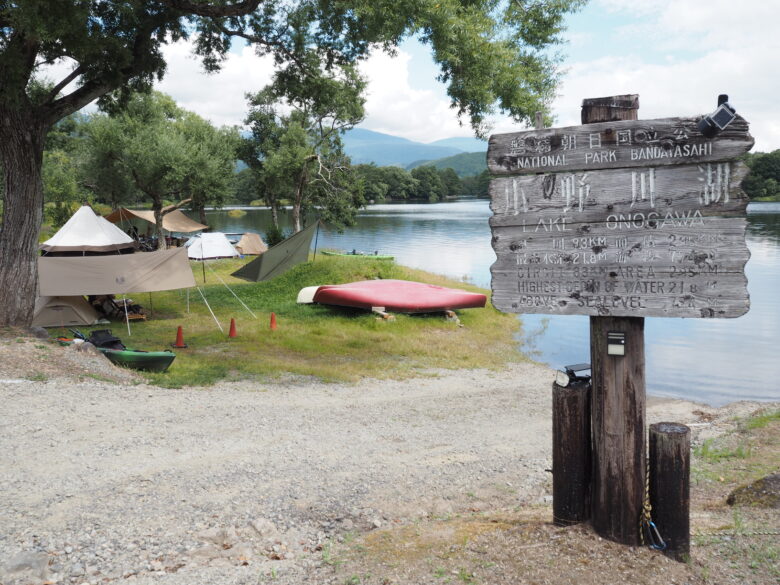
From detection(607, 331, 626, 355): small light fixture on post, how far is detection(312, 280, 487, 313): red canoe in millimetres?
15198

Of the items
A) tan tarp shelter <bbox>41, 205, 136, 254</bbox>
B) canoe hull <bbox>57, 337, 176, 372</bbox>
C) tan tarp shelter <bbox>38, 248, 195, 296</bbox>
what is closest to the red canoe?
tan tarp shelter <bbox>38, 248, 195, 296</bbox>

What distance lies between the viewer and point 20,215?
50.1 ft

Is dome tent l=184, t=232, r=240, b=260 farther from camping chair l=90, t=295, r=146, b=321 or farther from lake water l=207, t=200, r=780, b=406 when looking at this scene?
lake water l=207, t=200, r=780, b=406

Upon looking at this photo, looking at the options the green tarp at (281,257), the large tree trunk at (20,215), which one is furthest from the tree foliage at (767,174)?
the large tree trunk at (20,215)

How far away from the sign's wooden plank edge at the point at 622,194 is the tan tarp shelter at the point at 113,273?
14.0m

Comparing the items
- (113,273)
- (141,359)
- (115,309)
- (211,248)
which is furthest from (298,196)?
(141,359)

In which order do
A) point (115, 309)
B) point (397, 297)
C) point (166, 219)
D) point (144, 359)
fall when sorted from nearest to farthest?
point (144, 359) < point (115, 309) < point (397, 297) < point (166, 219)

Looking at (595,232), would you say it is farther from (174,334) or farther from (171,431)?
(174,334)

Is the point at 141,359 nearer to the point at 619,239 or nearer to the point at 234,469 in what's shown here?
the point at 234,469

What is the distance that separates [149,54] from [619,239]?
16.9 meters

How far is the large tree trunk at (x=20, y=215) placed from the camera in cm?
1501

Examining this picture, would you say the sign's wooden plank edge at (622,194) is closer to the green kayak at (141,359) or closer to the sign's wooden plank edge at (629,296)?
the sign's wooden plank edge at (629,296)

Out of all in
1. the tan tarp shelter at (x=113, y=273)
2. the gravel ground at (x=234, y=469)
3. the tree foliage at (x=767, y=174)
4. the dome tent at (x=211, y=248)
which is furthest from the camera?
the tree foliage at (x=767, y=174)

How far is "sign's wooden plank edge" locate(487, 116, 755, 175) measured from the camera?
4.32 meters
